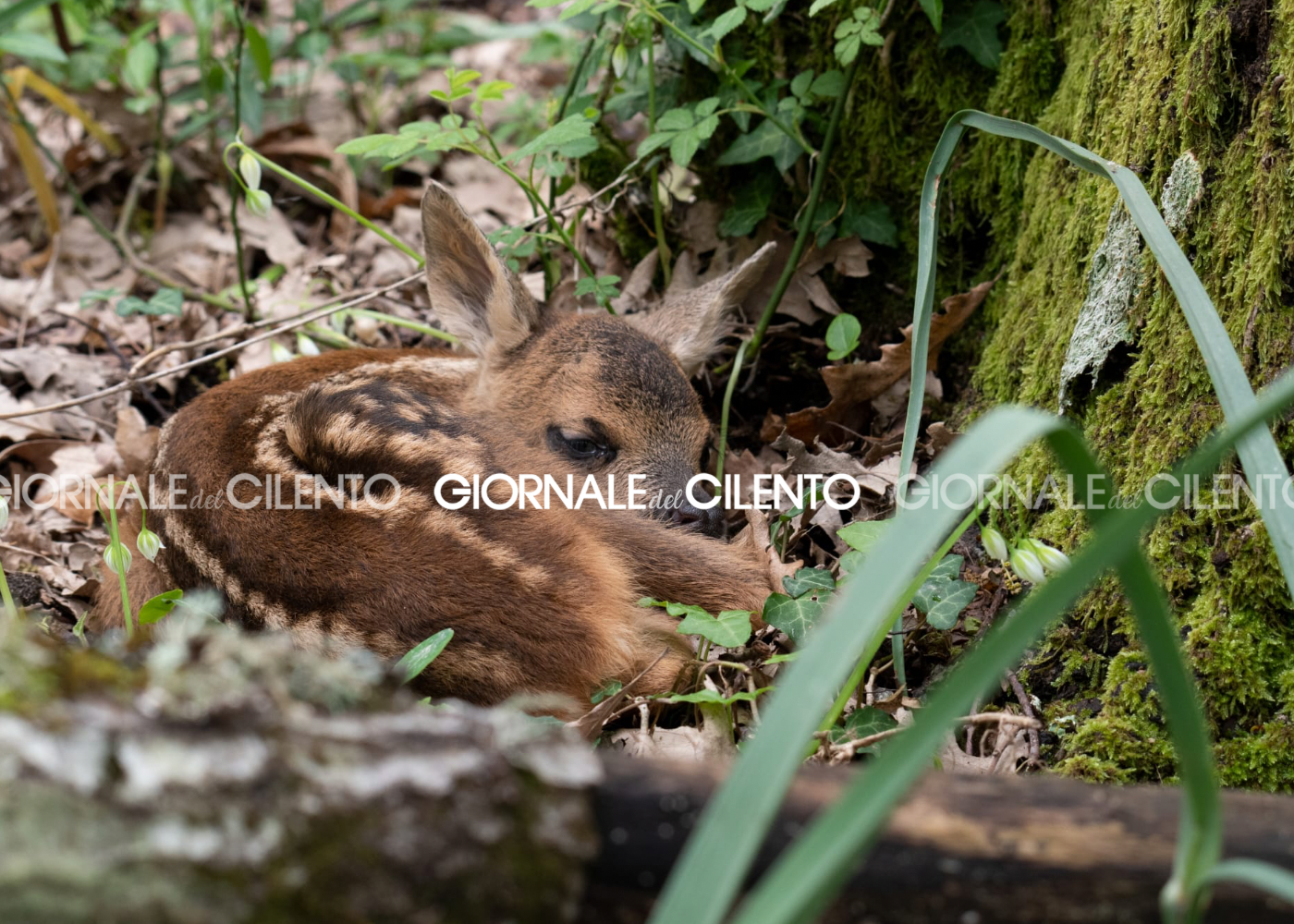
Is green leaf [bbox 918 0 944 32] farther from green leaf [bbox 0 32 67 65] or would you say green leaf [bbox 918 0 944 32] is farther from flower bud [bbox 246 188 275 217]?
green leaf [bbox 0 32 67 65]

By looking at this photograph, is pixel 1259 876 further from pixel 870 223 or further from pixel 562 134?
pixel 870 223

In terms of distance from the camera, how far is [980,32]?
3.84 m

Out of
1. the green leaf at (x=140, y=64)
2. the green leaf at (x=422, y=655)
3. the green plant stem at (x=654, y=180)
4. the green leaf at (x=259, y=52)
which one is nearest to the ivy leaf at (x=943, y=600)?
the green leaf at (x=422, y=655)

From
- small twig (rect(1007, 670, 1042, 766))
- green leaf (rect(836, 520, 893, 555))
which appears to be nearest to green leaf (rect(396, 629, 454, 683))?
green leaf (rect(836, 520, 893, 555))

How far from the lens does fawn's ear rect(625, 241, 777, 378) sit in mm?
4352

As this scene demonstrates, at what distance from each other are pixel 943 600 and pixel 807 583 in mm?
326

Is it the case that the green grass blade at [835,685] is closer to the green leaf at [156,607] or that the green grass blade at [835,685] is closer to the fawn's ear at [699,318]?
the green leaf at [156,607]

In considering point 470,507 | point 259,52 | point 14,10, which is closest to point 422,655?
point 470,507

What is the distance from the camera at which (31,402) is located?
15.3 feet

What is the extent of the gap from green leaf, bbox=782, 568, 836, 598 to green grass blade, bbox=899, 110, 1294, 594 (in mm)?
468

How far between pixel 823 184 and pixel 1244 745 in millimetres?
2594

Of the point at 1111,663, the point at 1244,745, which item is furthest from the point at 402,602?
the point at 1244,745

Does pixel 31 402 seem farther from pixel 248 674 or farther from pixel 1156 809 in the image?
pixel 1156 809

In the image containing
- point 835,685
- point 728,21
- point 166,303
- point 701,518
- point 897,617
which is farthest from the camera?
point 166,303
